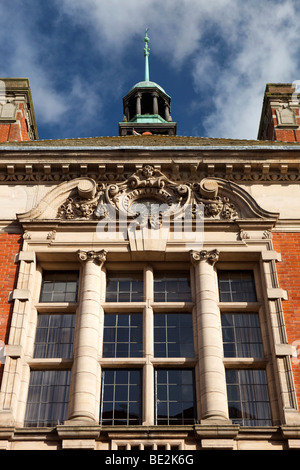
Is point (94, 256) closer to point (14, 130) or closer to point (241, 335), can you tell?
point (241, 335)

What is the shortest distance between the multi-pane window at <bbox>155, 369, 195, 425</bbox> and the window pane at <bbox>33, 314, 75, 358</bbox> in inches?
71.9

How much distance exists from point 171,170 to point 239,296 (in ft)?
11.1

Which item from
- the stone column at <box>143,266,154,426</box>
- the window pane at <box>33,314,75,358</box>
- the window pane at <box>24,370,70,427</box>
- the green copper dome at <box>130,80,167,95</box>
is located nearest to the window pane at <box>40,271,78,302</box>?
the window pane at <box>33,314,75,358</box>

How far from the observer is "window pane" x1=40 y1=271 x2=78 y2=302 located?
13.2 metres

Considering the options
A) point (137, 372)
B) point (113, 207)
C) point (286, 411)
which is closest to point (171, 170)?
point (113, 207)

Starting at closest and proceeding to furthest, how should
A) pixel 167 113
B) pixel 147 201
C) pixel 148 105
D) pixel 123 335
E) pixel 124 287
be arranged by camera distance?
pixel 123 335 < pixel 124 287 < pixel 147 201 < pixel 167 113 < pixel 148 105

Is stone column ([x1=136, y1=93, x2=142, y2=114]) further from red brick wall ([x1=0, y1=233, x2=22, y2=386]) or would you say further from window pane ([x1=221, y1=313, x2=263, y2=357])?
window pane ([x1=221, y1=313, x2=263, y2=357])

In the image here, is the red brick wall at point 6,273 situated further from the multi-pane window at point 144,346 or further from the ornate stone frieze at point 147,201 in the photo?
the multi-pane window at point 144,346

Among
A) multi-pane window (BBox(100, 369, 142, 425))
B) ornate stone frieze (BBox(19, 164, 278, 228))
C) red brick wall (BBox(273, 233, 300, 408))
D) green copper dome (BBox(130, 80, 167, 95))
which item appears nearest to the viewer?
multi-pane window (BBox(100, 369, 142, 425))

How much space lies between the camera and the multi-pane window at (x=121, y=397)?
11414 mm

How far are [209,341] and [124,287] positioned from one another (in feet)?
7.59

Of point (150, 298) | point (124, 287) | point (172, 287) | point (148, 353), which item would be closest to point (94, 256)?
point (124, 287)

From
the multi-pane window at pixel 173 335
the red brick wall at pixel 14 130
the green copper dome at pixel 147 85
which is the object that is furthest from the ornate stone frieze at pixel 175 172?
the green copper dome at pixel 147 85

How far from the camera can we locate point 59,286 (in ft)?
44.0
